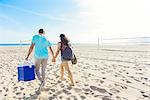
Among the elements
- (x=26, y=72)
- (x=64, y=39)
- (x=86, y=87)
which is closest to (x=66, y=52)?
(x=64, y=39)

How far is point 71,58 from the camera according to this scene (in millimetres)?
6453

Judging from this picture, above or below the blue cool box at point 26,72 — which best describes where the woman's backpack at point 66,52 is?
above

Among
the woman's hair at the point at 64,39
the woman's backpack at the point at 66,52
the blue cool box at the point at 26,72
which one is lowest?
the blue cool box at the point at 26,72

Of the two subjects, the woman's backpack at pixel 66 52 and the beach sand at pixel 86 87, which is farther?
the woman's backpack at pixel 66 52

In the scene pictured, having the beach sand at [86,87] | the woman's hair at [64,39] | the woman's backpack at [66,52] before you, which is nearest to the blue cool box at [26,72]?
the beach sand at [86,87]

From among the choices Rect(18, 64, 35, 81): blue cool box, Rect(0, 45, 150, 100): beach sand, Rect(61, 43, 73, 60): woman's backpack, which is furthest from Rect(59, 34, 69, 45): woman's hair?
Rect(0, 45, 150, 100): beach sand

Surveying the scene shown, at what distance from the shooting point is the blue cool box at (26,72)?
6.04m

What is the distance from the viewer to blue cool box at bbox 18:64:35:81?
19.8 feet

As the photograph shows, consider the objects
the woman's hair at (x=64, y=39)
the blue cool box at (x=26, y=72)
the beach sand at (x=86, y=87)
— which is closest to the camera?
the beach sand at (x=86, y=87)

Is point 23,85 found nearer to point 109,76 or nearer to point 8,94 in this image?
point 8,94

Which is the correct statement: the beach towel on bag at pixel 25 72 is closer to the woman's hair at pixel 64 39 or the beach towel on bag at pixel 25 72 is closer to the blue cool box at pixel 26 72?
the blue cool box at pixel 26 72

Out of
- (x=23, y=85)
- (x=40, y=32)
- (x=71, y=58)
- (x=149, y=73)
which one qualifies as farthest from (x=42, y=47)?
(x=149, y=73)

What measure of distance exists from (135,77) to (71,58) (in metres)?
2.29

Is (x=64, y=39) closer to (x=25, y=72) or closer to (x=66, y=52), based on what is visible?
(x=66, y=52)
